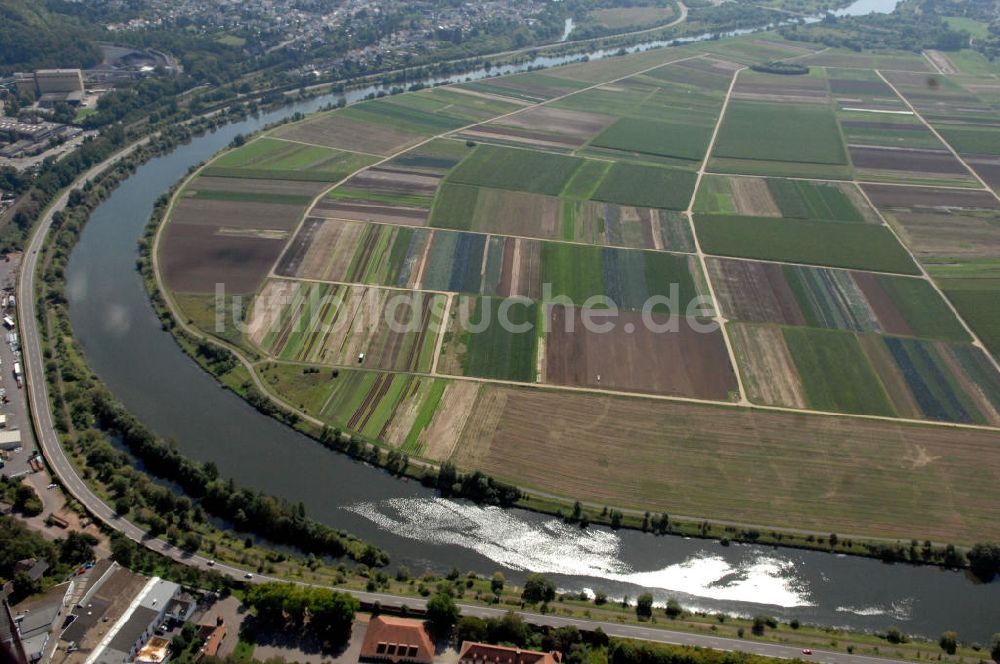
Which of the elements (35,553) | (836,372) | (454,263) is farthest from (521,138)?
(35,553)

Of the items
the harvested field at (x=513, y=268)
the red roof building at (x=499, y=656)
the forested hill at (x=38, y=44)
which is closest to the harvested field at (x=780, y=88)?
the harvested field at (x=513, y=268)

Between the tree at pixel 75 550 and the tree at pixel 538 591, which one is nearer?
the tree at pixel 538 591

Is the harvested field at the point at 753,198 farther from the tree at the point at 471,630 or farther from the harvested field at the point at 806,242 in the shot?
the tree at the point at 471,630

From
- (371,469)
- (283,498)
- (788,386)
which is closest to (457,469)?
(371,469)

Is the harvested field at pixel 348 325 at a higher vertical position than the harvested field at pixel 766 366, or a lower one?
higher

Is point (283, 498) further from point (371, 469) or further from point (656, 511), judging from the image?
point (656, 511)

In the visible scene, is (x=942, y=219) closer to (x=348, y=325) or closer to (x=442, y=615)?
(x=348, y=325)
